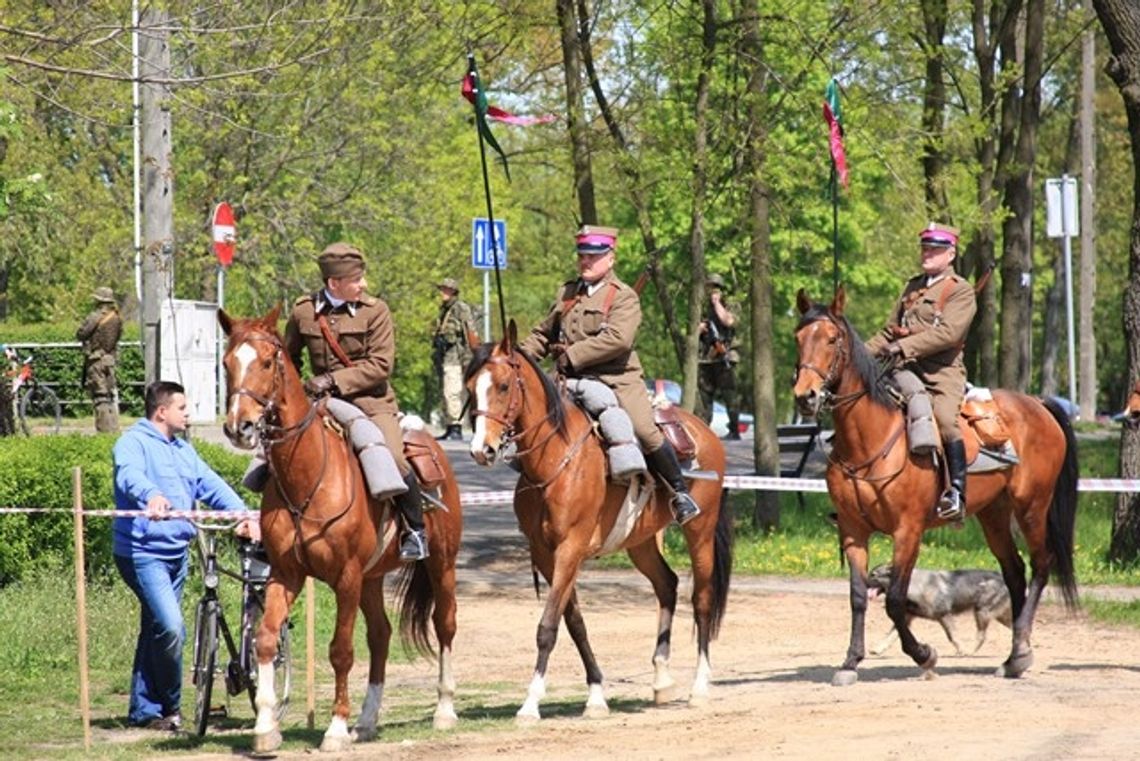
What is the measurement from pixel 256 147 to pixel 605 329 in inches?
1119

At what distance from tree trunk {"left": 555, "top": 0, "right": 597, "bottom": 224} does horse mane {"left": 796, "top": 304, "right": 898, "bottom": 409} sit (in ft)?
28.2

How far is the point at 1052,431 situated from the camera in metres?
17.4

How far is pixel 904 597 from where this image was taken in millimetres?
15656

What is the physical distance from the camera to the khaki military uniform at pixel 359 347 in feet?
42.9

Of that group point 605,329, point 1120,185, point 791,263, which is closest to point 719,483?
point 605,329

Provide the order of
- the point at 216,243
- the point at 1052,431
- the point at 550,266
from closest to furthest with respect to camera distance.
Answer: the point at 1052,431, the point at 216,243, the point at 550,266

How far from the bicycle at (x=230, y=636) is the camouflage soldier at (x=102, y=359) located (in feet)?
56.7

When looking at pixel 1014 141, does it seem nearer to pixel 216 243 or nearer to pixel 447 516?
pixel 216 243

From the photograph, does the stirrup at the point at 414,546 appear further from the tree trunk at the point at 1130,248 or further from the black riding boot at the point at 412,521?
the tree trunk at the point at 1130,248

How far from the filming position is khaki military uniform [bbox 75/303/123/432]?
3070 centimetres

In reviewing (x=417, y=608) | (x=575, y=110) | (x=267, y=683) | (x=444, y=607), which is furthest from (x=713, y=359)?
(x=267, y=683)

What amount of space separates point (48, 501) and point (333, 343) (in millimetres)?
5545

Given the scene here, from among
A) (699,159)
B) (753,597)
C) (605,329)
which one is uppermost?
(699,159)

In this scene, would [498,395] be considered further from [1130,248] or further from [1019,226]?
[1019,226]
